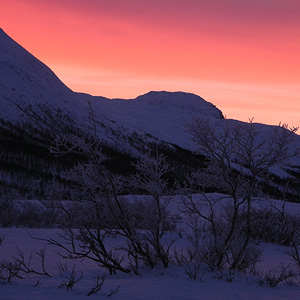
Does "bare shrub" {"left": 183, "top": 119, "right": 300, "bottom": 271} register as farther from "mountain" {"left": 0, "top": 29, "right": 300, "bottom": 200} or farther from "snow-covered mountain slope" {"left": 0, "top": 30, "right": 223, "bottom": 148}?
"snow-covered mountain slope" {"left": 0, "top": 30, "right": 223, "bottom": 148}

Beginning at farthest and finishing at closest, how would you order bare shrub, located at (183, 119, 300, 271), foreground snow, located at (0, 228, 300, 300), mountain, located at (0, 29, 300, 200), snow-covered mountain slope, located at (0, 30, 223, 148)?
snow-covered mountain slope, located at (0, 30, 223, 148) < mountain, located at (0, 29, 300, 200) < bare shrub, located at (183, 119, 300, 271) < foreground snow, located at (0, 228, 300, 300)

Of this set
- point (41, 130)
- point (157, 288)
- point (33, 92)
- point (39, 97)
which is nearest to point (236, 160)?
point (157, 288)

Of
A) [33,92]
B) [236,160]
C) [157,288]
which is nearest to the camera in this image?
[157,288]

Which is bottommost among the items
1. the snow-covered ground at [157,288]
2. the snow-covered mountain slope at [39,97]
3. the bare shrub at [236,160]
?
the snow-covered ground at [157,288]

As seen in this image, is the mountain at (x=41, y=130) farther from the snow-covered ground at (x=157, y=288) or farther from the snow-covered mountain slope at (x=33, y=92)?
the snow-covered ground at (x=157, y=288)

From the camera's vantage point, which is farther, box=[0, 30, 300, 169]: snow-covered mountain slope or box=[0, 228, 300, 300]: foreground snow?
box=[0, 30, 300, 169]: snow-covered mountain slope

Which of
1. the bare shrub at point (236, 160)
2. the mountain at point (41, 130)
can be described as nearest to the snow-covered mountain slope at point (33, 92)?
the mountain at point (41, 130)

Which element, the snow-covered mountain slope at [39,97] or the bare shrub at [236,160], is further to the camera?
the snow-covered mountain slope at [39,97]

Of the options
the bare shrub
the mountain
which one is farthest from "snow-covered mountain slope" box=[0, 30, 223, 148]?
the bare shrub

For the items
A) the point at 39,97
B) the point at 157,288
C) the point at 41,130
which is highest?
the point at 39,97

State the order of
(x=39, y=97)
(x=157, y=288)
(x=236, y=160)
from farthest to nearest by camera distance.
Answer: (x=39, y=97), (x=236, y=160), (x=157, y=288)

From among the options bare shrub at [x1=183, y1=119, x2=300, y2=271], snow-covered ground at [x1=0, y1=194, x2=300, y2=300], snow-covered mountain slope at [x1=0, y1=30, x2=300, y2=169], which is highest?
snow-covered mountain slope at [x1=0, y1=30, x2=300, y2=169]

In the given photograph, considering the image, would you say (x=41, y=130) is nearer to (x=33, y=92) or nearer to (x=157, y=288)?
(x=33, y=92)

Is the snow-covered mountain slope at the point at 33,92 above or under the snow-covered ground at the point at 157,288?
above
